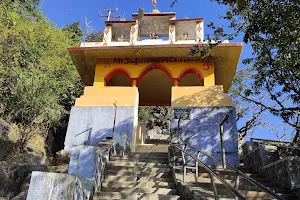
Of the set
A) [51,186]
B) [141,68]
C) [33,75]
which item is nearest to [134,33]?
[141,68]

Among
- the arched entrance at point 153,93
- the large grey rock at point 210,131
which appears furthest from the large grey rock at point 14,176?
the arched entrance at point 153,93

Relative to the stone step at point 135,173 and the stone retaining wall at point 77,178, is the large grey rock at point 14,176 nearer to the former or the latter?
the stone retaining wall at point 77,178

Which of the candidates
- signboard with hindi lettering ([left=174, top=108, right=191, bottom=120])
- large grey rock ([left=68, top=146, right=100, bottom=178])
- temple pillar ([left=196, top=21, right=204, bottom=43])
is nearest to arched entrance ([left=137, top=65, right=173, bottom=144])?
signboard with hindi lettering ([left=174, top=108, right=191, bottom=120])

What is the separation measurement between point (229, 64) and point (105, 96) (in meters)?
5.76

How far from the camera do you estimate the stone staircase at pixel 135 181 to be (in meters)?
4.98

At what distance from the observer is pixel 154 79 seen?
13.8 meters

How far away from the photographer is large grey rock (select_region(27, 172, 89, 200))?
Result: 3.19m

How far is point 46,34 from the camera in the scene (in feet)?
56.6

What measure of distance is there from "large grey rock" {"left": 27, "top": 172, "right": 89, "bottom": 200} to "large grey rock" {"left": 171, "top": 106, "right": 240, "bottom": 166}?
19.6 ft

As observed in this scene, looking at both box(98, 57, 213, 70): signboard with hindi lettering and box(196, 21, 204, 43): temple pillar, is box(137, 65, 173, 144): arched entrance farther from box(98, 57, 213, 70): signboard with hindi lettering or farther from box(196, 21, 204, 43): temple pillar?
box(196, 21, 204, 43): temple pillar

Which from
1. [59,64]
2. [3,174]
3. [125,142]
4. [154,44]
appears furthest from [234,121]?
[59,64]

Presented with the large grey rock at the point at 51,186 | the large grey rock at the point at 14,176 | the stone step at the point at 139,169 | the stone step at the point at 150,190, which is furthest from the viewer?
the large grey rock at the point at 14,176

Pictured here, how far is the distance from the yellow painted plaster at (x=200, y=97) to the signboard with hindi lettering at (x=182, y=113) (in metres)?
0.24

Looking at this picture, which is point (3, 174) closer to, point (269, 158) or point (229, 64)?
point (269, 158)
